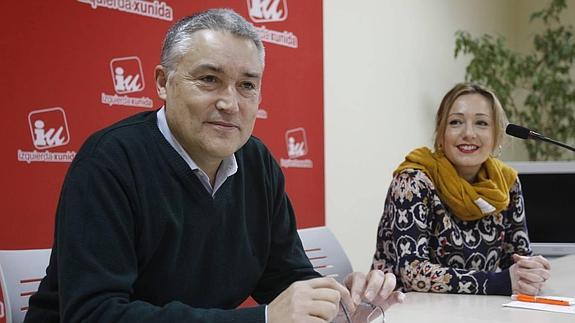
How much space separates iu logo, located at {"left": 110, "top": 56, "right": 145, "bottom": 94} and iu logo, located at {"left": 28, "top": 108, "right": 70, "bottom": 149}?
0.28 m

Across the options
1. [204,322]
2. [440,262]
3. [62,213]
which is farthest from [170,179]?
[440,262]

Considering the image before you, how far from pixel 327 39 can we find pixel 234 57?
2.61m

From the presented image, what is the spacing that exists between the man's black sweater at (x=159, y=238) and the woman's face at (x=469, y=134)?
930 millimetres

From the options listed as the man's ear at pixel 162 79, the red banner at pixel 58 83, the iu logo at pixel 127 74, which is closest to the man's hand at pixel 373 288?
the man's ear at pixel 162 79

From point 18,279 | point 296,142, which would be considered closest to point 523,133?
point 18,279

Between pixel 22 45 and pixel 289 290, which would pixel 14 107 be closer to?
pixel 22 45

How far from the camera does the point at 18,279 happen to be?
5.05ft

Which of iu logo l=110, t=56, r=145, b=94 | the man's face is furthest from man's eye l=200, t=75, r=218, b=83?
iu logo l=110, t=56, r=145, b=94

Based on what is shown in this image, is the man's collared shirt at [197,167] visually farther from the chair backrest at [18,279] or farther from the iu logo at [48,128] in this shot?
the iu logo at [48,128]

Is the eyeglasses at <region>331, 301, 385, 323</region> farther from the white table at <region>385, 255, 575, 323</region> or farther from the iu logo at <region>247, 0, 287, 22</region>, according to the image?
the iu logo at <region>247, 0, 287, 22</region>

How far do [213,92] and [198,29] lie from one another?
0.14 meters

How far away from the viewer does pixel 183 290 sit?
1.42m

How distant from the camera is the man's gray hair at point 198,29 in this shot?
1400 millimetres

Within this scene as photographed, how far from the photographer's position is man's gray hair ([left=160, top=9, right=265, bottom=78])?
1400 mm
